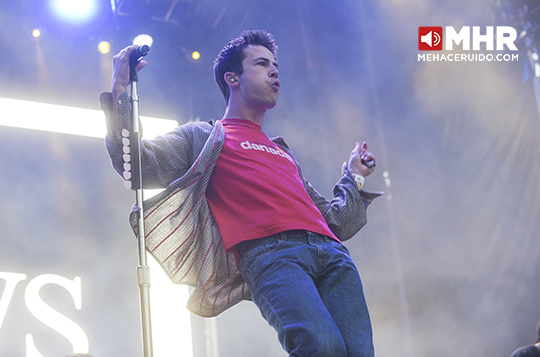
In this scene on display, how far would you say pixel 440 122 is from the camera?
489cm

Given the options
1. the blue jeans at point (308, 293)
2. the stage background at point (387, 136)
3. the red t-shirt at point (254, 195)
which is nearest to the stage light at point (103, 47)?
the stage background at point (387, 136)

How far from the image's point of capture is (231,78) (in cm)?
174

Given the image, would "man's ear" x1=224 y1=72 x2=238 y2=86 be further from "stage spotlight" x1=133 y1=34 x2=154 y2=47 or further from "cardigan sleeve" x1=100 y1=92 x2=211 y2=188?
"stage spotlight" x1=133 y1=34 x2=154 y2=47

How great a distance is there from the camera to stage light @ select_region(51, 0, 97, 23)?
4.36 meters

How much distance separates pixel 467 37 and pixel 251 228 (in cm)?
434

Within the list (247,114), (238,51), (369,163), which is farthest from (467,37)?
(247,114)

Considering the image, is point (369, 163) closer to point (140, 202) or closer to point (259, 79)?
point (259, 79)

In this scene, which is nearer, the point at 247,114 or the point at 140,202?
the point at 140,202

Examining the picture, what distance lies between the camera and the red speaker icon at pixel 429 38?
4.73m

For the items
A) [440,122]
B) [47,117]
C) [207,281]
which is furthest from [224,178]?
[440,122]

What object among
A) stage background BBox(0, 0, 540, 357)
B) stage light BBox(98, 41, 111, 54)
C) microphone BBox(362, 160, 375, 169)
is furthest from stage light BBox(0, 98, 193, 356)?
microphone BBox(362, 160, 375, 169)

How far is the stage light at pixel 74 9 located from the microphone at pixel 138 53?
144 inches

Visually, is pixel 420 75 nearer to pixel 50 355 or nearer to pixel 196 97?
pixel 196 97

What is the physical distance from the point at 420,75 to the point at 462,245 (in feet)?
5.99
